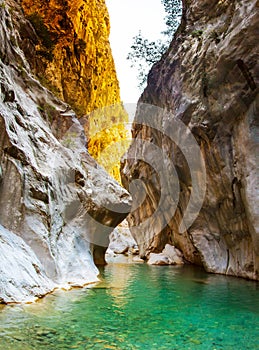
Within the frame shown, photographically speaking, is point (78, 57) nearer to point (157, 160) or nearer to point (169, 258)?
point (157, 160)

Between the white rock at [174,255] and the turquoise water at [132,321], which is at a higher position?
the white rock at [174,255]

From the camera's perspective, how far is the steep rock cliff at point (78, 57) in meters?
19.0

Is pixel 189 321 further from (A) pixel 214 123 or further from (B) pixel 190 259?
(B) pixel 190 259

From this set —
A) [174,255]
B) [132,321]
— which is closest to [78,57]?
[174,255]

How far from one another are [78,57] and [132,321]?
92.0 feet

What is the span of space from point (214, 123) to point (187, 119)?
1520 mm

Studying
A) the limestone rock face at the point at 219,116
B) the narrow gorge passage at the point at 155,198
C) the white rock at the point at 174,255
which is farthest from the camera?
the white rock at the point at 174,255

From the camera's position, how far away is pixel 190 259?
66.0ft

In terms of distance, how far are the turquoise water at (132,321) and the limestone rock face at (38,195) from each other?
0.83 meters

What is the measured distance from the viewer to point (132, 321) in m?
5.67

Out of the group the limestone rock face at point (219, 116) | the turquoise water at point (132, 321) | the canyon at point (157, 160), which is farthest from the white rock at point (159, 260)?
the turquoise water at point (132, 321)

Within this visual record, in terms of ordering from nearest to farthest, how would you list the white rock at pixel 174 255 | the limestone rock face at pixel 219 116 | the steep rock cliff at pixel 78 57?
the limestone rock face at pixel 219 116
the steep rock cliff at pixel 78 57
the white rock at pixel 174 255

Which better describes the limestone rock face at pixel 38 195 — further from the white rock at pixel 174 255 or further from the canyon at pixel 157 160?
the white rock at pixel 174 255

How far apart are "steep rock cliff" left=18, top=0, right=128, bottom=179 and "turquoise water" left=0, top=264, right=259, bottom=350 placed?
12084 millimetres
